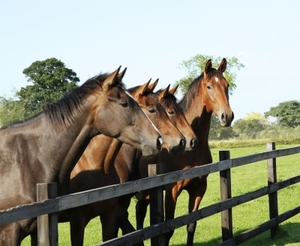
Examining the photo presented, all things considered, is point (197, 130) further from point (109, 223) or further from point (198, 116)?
point (109, 223)

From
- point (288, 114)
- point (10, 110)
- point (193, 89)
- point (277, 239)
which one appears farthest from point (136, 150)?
point (288, 114)

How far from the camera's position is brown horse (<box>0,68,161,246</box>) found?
446cm

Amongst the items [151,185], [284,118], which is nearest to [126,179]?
→ [151,185]

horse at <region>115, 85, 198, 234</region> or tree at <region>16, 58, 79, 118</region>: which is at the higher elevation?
tree at <region>16, 58, 79, 118</region>

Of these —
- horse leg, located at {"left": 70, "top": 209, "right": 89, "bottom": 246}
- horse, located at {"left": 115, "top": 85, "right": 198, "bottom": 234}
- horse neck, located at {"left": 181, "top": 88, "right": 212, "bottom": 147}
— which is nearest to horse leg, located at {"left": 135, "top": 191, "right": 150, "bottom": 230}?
horse, located at {"left": 115, "top": 85, "right": 198, "bottom": 234}

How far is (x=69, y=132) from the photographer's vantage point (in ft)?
14.9

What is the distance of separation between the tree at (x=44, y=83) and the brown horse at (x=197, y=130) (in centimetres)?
4435

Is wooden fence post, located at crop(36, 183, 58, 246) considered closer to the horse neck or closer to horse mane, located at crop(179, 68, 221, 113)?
the horse neck

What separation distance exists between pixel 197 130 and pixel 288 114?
238 feet

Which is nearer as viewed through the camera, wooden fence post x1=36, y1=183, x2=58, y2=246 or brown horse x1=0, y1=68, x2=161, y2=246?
wooden fence post x1=36, y1=183, x2=58, y2=246

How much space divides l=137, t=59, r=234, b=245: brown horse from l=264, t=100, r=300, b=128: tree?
69.3m

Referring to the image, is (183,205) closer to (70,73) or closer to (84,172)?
(84,172)

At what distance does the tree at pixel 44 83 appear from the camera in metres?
51.8

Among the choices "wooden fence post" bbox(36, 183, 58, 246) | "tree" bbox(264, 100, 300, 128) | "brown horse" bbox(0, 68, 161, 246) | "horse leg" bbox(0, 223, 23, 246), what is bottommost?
"horse leg" bbox(0, 223, 23, 246)
